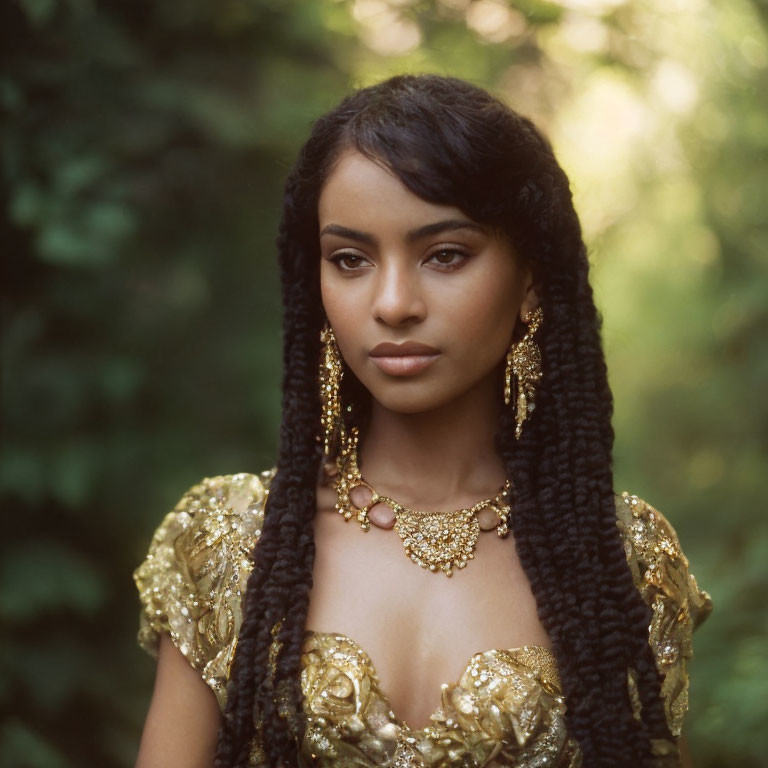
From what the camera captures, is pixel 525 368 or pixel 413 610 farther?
pixel 525 368

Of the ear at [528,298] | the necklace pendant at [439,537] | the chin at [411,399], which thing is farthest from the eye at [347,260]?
the necklace pendant at [439,537]

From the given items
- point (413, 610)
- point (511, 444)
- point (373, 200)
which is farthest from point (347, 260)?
point (413, 610)

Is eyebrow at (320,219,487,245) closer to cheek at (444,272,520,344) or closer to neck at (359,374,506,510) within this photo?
cheek at (444,272,520,344)

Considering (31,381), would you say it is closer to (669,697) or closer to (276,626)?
(276,626)

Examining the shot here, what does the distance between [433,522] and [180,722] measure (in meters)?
0.66

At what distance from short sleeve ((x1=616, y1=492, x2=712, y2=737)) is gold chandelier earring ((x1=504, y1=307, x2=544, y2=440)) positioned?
1.08 feet

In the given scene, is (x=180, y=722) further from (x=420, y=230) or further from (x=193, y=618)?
(x=420, y=230)

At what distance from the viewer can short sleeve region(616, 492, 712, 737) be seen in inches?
94.1

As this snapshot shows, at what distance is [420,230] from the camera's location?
2.16m

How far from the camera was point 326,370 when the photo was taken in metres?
2.47

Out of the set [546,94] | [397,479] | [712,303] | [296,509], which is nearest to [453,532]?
[397,479]

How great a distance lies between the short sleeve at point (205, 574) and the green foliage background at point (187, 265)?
111 centimetres

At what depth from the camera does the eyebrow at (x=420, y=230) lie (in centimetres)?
Result: 216

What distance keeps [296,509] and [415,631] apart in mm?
360
